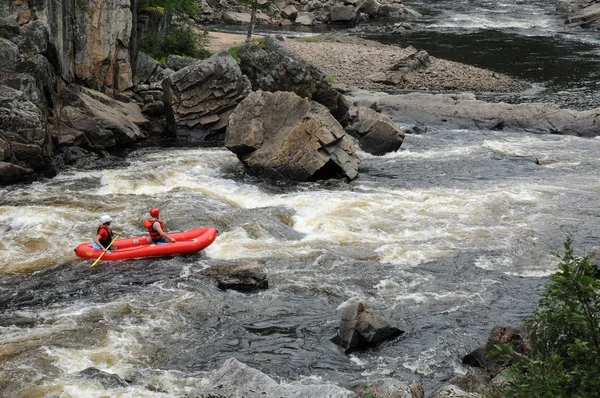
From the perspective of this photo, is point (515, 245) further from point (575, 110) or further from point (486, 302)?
point (575, 110)

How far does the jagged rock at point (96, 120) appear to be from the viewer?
840 inches

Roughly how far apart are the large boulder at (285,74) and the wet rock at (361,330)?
14.2 metres

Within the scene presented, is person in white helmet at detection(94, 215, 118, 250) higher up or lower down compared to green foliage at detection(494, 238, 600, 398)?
lower down

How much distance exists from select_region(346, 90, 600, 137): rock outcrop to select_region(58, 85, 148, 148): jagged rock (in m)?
9.35

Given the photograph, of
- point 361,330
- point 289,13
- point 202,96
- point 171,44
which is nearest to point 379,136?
point 202,96

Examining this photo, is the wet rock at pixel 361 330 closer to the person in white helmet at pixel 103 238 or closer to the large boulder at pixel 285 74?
the person in white helmet at pixel 103 238

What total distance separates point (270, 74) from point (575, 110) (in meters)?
11.7

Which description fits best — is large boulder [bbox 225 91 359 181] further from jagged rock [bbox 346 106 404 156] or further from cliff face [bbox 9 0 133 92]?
cliff face [bbox 9 0 133 92]

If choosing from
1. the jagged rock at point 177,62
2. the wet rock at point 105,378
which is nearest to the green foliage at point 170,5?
the jagged rock at point 177,62

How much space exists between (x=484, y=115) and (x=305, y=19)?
28096mm

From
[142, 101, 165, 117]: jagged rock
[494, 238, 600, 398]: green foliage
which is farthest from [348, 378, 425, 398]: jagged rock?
[142, 101, 165, 117]: jagged rock

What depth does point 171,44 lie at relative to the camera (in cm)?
2970

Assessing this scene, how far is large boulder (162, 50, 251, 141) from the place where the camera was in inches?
916

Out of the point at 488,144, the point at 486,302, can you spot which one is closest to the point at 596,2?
the point at 488,144
